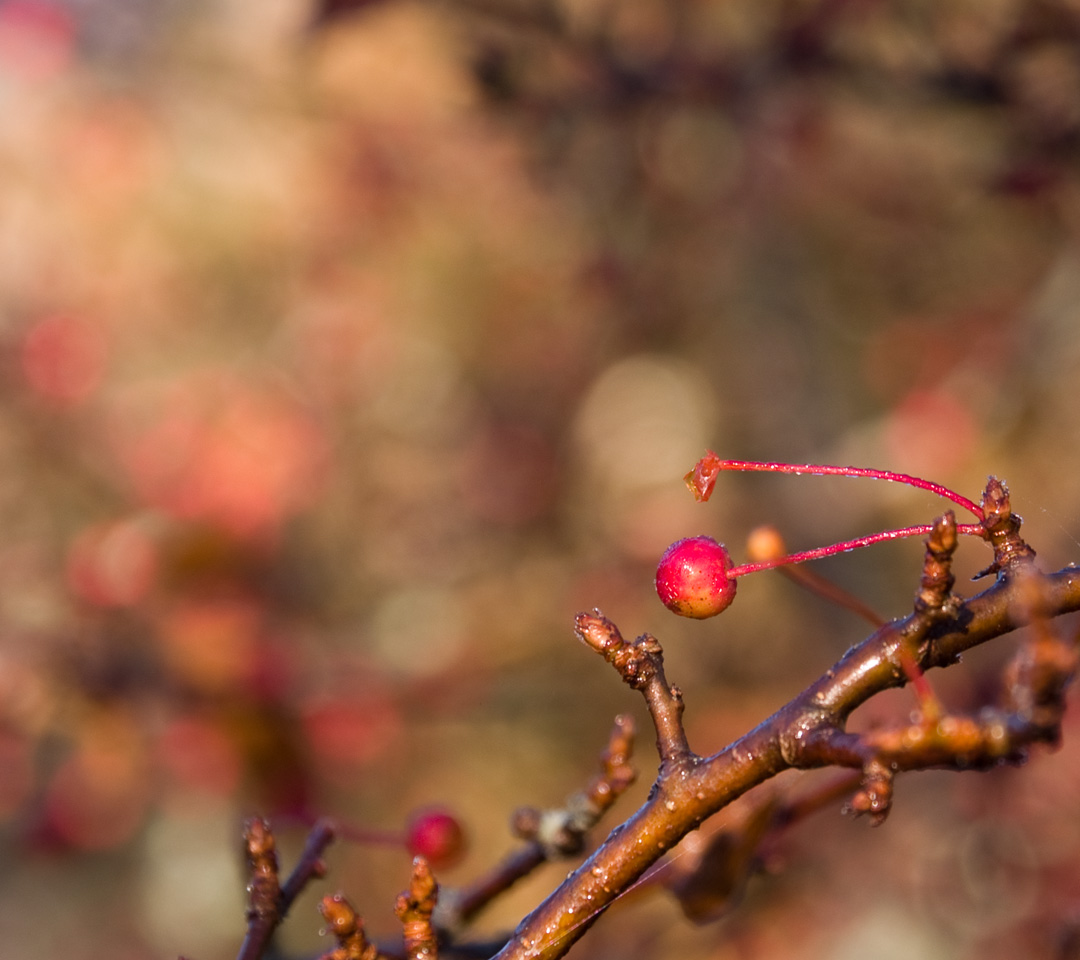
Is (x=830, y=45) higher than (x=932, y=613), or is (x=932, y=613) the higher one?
(x=830, y=45)

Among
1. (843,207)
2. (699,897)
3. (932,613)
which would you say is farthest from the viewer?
(843,207)

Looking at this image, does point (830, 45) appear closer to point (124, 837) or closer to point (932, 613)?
point (932, 613)

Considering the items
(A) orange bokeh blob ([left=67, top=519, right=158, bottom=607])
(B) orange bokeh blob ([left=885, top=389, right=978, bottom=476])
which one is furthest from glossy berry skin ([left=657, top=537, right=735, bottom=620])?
(A) orange bokeh blob ([left=67, top=519, right=158, bottom=607])

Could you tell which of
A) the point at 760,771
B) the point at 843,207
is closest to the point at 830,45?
the point at 843,207

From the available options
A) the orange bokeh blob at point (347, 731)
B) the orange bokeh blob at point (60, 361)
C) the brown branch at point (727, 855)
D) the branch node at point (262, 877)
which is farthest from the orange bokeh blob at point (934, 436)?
the orange bokeh blob at point (60, 361)

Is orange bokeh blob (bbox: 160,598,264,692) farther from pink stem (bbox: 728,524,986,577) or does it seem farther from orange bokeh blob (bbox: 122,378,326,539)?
pink stem (bbox: 728,524,986,577)

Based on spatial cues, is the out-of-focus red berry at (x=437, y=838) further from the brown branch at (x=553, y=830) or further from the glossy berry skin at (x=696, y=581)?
the glossy berry skin at (x=696, y=581)
